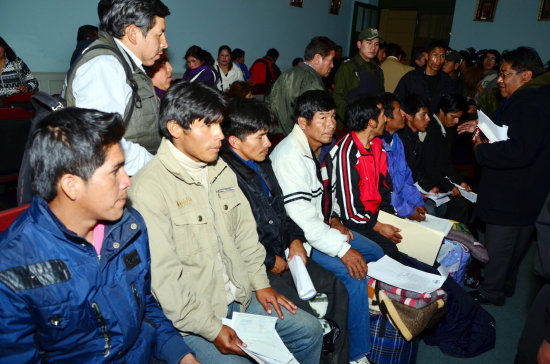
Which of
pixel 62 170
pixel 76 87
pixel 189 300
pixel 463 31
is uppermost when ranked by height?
pixel 463 31

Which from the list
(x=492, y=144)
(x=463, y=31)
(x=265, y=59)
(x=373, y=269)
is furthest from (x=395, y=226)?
(x=463, y=31)

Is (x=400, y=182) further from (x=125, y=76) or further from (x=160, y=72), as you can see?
(x=125, y=76)

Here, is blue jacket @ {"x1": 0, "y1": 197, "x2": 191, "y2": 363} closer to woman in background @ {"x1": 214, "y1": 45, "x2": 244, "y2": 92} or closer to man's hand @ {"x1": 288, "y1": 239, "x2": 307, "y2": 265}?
A: man's hand @ {"x1": 288, "y1": 239, "x2": 307, "y2": 265}

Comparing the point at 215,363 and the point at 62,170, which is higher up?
the point at 62,170

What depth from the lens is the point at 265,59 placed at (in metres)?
6.99

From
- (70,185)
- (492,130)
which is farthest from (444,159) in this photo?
(70,185)

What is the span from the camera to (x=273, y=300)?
1.78m

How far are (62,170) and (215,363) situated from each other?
91 cm

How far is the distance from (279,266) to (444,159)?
2.22 m

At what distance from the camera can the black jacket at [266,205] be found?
6.53 ft

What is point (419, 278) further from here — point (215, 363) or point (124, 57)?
point (124, 57)

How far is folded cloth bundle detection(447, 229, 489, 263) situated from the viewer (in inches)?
105

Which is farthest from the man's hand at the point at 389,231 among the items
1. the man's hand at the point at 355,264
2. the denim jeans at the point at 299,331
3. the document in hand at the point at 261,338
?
the document in hand at the point at 261,338

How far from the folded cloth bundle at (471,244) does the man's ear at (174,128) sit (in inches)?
83.9
